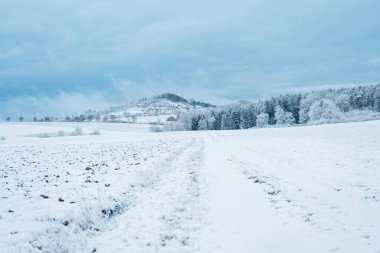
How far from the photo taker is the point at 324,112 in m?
124

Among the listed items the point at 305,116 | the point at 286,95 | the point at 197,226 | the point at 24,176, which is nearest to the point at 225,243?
the point at 197,226

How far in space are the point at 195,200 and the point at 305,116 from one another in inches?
5365

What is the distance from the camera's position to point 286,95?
166 m

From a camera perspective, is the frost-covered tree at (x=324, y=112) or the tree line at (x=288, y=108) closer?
the frost-covered tree at (x=324, y=112)

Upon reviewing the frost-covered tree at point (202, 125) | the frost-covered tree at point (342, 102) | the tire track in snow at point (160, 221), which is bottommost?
the tire track in snow at point (160, 221)

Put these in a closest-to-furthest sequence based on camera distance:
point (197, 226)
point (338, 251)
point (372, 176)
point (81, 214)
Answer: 1. point (338, 251)
2. point (197, 226)
3. point (81, 214)
4. point (372, 176)

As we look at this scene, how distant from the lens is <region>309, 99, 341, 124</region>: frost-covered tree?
122m

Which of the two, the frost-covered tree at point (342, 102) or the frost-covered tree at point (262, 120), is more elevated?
the frost-covered tree at point (342, 102)

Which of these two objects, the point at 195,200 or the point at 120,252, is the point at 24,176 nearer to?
the point at 195,200

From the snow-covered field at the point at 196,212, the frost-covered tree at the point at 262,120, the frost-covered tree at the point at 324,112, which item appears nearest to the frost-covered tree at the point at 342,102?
the frost-covered tree at the point at 324,112

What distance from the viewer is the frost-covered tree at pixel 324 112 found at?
4793 inches

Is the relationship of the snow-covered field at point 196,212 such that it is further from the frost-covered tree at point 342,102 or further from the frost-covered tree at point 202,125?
the frost-covered tree at point 202,125

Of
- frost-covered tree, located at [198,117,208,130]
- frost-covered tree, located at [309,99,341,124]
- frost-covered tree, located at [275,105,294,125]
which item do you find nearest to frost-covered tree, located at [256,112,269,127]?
frost-covered tree, located at [275,105,294,125]

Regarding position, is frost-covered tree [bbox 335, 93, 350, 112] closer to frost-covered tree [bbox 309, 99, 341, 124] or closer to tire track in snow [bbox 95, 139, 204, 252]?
frost-covered tree [bbox 309, 99, 341, 124]
